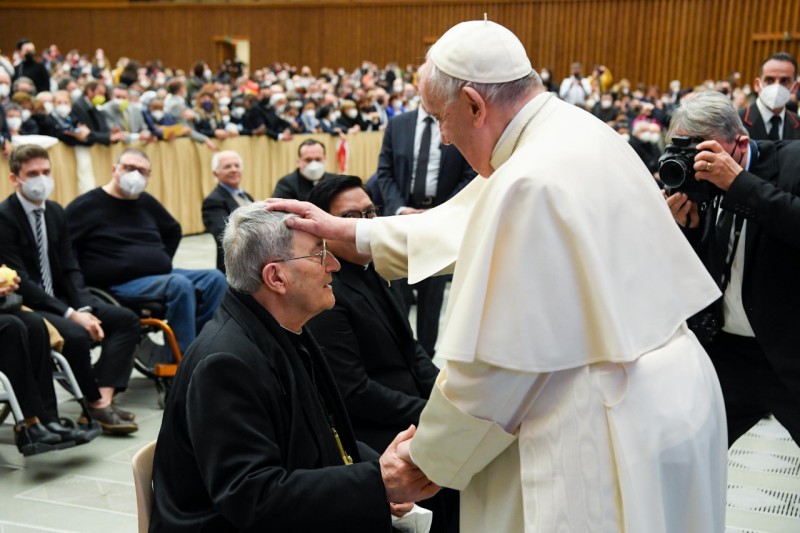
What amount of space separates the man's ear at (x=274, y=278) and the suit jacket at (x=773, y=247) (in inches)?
57.2

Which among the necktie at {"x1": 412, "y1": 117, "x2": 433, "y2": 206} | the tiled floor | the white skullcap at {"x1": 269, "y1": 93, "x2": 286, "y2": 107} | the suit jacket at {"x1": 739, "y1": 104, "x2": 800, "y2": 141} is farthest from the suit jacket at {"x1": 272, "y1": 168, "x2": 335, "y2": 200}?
the white skullcap at {"x1": 269, "y1": 93, "x2": 286, "y2": 107}

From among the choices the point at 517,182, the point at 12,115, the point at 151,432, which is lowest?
the point at 151,432

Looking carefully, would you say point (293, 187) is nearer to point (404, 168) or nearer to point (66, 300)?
point (404, 168)

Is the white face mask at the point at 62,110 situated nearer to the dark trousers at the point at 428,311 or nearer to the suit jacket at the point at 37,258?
the suit jacket at the point at 37,258

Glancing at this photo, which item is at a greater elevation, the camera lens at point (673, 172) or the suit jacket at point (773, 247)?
the camera lens at point (673, 172)

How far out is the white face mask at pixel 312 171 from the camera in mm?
6613

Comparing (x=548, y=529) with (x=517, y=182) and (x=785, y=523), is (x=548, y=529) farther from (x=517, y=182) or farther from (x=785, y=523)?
(x=785, y=523)

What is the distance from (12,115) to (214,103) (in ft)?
15.4

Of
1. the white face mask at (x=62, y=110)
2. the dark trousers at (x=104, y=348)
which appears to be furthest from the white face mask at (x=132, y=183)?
the white face mask at (x=62, y=110)

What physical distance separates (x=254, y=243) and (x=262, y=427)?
19.7 inches

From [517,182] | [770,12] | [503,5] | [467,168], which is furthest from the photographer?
[503,5]

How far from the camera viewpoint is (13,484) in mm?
4305

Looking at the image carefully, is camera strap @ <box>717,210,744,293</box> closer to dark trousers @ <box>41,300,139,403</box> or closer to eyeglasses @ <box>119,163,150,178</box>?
dark trousers @ <box>41,300,139,403</box>

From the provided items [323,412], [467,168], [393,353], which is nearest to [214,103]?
[467,168]
